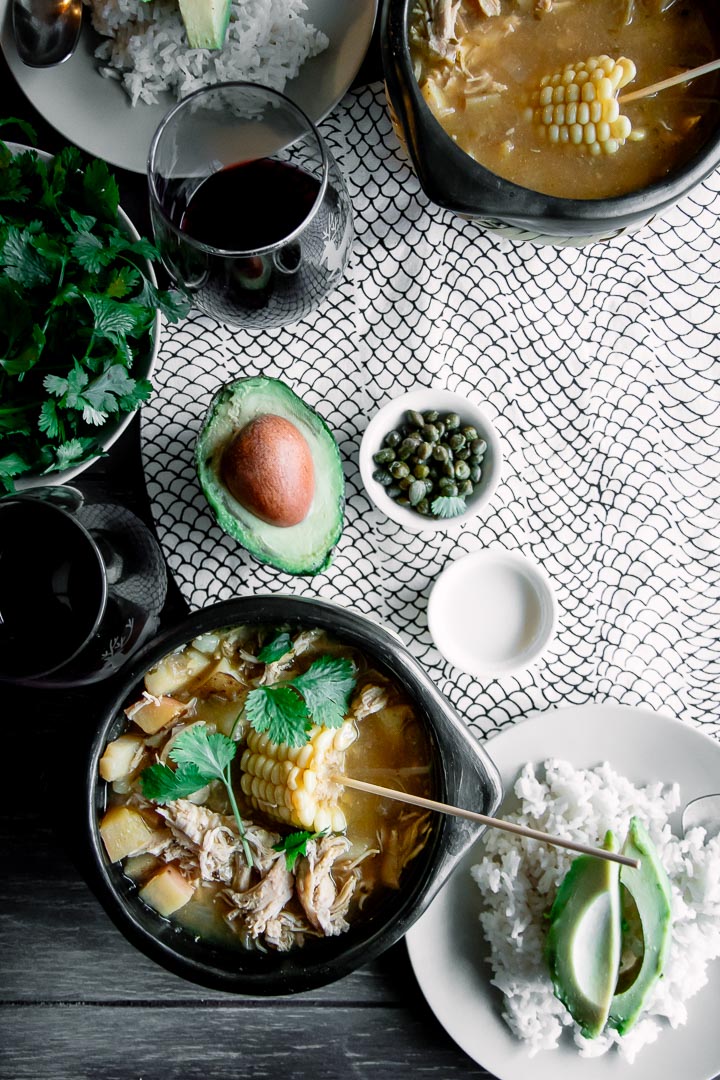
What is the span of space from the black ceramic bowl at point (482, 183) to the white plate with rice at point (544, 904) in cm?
72

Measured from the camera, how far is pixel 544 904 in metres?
1.50

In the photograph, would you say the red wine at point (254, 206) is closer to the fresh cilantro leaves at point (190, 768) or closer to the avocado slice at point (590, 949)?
the fresh cilantro leaves at point (190, 768)

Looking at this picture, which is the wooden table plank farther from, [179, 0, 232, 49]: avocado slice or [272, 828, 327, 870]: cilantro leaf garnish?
[179, 0, 232, 49]: avocado slice

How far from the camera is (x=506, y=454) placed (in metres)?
1.62

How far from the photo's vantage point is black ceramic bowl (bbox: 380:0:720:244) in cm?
124

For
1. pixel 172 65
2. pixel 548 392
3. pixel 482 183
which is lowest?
pixel 548 392

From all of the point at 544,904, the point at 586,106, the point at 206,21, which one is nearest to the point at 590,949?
the point at 544,904

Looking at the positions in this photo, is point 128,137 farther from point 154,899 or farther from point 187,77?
point 154,899

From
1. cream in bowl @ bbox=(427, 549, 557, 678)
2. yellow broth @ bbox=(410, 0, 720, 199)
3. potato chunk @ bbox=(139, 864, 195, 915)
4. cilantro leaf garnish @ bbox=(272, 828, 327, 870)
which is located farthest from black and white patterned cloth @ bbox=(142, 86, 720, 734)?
potato chunk @ bbox=(139, 864, 195, 915)

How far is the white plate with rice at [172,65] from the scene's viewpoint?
59.4 inches

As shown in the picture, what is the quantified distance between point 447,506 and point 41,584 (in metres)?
0.60

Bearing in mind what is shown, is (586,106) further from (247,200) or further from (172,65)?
→ (172,65)

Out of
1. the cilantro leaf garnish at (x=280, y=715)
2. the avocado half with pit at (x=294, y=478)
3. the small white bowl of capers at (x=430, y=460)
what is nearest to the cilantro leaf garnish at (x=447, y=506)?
the small white bowl of capers at (x=430, y=460)

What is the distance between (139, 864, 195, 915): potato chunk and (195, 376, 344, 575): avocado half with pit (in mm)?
458
